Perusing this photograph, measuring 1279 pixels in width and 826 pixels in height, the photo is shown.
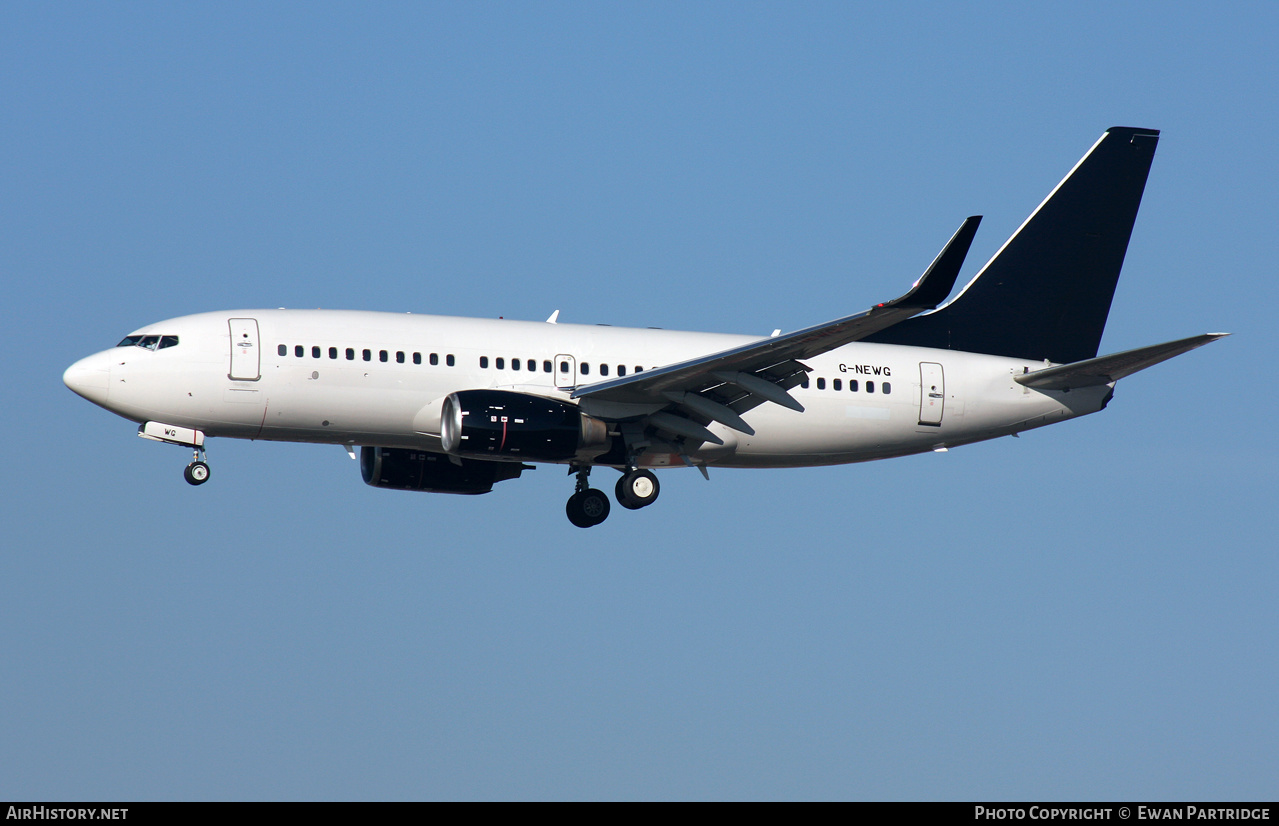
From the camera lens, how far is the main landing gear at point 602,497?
3809 cm

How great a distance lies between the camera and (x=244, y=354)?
116ft

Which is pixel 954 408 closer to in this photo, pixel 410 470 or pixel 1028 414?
pixel 1028 414

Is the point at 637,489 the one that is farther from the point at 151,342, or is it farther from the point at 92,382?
the point at 92,382

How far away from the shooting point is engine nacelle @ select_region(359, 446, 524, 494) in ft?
131

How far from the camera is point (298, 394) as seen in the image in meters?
35.1

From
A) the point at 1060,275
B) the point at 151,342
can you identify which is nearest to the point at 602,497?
the point at 151,342

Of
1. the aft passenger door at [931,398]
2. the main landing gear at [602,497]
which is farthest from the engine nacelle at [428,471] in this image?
the aft passenger door at [931,398]

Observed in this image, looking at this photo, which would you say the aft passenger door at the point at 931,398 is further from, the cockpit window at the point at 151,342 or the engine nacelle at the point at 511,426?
the cockpit window at the point at 151,342

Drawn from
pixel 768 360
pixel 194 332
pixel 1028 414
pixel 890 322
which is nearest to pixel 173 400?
pixel 194 332

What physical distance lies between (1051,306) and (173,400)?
23.3m

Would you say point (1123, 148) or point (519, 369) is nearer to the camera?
point (519, 369)

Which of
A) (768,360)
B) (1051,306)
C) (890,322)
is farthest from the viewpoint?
(1051,306)
